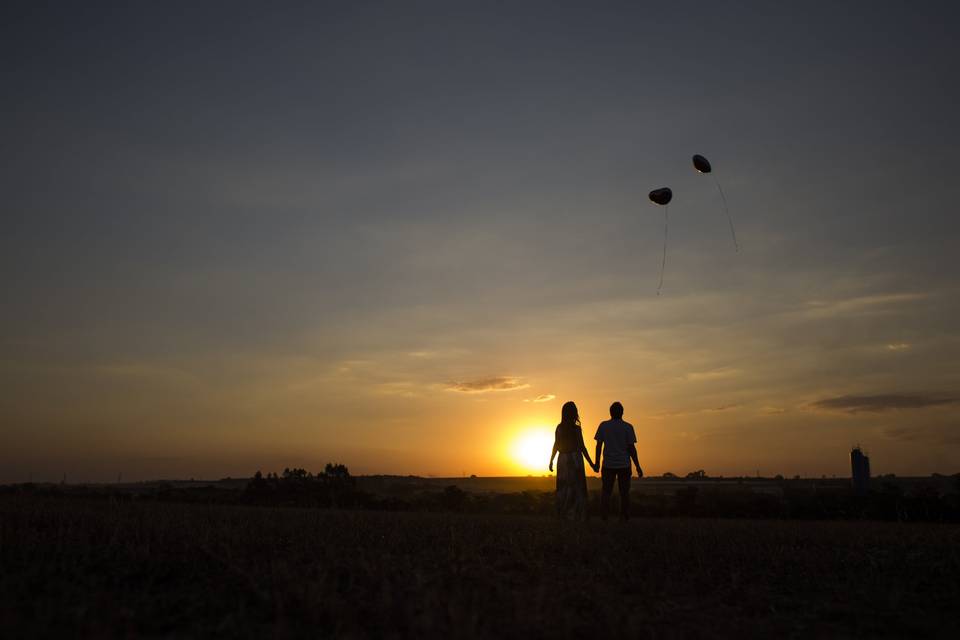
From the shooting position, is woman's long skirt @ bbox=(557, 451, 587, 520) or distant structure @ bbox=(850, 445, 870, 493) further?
distant structure @ bbox=(850, 445, 870, 493)

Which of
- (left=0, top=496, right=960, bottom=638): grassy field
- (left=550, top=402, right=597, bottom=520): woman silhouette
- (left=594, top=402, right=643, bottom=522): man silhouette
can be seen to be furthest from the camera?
(left=550, top=402, right=597, bottom=520): woman silhouette

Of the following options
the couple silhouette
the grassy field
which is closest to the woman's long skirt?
the couple silhouette

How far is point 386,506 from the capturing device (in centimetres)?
3125

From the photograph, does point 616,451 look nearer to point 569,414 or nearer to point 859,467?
point 569,414

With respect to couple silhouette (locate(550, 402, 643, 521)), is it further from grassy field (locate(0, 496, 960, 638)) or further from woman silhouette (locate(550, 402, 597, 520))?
grassy field (locate(0, 496, 960, 638))

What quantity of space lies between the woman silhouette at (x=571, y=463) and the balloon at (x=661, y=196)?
6.07 m

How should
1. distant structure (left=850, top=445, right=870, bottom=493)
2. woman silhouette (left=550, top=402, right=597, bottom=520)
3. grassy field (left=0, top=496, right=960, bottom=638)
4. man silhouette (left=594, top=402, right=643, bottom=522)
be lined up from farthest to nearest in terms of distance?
distant structure (left=850, top=445, right=870, bottom=493) → woman silhouette (left=550, top=402, right=597, bottom=520) → man silhouette (left=594, top=402, right=643, bottom=522) → grassy field (left=0, top=496, right=960, bottom=638)

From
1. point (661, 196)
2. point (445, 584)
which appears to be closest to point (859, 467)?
point (661, 196)

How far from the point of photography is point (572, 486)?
56.4 feet

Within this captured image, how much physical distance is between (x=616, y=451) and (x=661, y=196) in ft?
23.1

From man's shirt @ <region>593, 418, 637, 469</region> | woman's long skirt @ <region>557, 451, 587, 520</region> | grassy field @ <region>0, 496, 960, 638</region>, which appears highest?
man's shirt @ <region>593, 418, 637, 469</region>

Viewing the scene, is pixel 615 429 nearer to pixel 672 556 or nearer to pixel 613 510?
pixel 672 556

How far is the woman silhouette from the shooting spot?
17.2m

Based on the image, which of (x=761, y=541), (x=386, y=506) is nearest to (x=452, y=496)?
(x=386, y=506)
